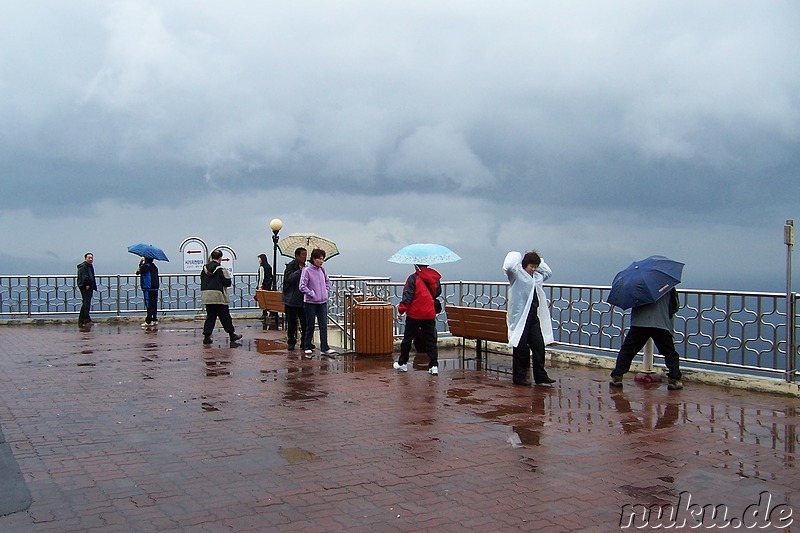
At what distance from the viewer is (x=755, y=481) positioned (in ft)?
19.7

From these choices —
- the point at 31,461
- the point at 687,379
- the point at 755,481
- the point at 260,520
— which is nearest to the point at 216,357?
the point at 31,461

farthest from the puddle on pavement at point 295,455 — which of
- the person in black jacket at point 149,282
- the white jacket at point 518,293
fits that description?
the person in black jacket at point 149,282

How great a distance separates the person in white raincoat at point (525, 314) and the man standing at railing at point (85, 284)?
45.3 ft

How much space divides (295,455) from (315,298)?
6.63 meters

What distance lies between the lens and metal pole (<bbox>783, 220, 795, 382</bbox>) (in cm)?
963

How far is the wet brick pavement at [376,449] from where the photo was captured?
5316mm

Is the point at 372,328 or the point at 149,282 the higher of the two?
the point at 149,282

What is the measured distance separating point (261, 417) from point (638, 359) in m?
6.15

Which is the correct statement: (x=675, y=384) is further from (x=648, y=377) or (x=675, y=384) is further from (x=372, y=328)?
(x=372, y=328)

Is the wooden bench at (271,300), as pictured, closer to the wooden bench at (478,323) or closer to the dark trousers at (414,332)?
the wooden bench at (478,323)

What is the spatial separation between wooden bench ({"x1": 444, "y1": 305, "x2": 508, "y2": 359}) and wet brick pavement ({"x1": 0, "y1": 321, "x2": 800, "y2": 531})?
0.66 meters

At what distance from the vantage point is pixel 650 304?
1002 centimetres

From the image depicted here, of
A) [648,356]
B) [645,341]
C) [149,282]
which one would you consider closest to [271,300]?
[149,282]

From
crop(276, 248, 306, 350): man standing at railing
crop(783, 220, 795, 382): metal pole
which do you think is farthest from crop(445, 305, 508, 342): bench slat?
crop(783, 220, 795, 382): metal pole
